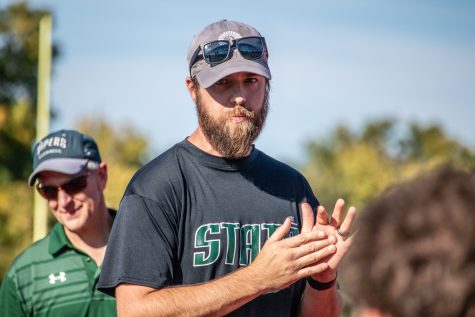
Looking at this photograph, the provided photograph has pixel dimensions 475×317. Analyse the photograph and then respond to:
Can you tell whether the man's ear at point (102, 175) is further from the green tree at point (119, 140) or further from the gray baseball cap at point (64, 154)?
the green tree at point (119, 140)

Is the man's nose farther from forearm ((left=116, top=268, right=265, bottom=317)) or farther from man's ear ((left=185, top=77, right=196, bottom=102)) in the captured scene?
forearm ((left=116, top=268, right=265, bottom=317))

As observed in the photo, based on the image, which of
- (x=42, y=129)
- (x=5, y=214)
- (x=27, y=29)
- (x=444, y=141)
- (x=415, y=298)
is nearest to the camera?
(x=415, y=298)

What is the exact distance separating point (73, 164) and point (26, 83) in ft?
114

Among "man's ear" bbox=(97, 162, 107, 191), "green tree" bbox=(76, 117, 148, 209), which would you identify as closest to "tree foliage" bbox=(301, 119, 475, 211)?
"green tree" bbox=(76, 117, 148, 209)

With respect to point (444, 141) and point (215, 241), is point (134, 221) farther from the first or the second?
point (444, 141)

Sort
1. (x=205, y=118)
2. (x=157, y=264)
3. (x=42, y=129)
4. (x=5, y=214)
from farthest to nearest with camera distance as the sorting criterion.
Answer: (x=5, y=214), (x=42, y=129), (x=205, y=118), (x=157, y=264)

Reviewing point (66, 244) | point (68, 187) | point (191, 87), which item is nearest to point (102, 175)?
point (68, 187)

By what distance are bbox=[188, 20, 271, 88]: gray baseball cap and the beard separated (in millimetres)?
155

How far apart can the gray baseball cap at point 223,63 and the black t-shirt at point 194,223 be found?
1.03ft

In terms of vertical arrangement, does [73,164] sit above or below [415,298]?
above

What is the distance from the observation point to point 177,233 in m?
3.88

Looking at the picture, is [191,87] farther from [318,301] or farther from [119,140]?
[119,140]

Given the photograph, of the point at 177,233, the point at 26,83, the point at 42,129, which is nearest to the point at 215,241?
the point at 177,233

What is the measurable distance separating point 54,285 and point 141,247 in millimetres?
1806
